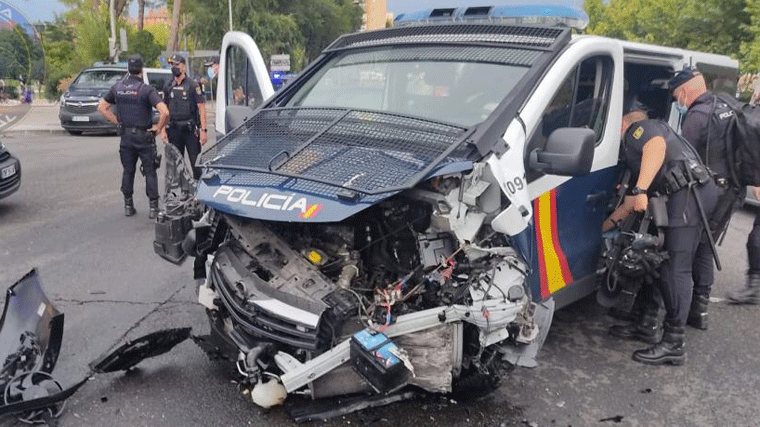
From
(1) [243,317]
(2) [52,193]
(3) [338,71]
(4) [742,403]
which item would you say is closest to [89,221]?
(2) [52,193]

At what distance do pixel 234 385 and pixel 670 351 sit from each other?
9.11ft

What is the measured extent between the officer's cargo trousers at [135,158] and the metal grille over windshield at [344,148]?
12.5 feet

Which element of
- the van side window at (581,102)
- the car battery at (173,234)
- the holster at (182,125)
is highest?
the van side window at (581,102)

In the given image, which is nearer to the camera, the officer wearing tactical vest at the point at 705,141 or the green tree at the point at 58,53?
the officer wearing tactical vest at the point at 705,141

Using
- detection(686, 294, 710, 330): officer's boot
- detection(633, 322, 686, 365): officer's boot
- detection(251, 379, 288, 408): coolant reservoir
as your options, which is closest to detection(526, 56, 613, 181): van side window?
detection(633, 322, 686, 365): officer's boot

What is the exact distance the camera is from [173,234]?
3.76 meters

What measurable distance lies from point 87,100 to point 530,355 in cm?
1619

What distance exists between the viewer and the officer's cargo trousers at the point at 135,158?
7.43m

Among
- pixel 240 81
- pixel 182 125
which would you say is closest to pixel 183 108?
pixel 182 125

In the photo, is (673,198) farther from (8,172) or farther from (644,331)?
(8,172)

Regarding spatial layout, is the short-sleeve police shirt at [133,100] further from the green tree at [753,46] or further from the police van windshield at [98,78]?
the green tree at [753,46]

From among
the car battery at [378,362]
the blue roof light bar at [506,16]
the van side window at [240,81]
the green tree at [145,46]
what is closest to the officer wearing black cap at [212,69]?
the van side window at [240,81]

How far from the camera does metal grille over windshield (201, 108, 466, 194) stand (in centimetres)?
298

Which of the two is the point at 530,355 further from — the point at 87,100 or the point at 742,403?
the point at 87,100
